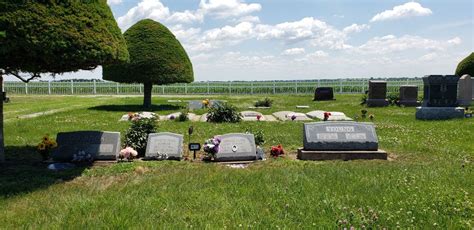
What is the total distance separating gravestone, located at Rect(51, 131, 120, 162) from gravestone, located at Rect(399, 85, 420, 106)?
61.6 feet

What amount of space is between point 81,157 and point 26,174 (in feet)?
3.85

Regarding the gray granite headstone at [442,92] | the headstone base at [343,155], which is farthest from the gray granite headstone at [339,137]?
the gray granite headstone at [442,92]

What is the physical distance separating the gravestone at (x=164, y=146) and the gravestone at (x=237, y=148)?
0.83 meters

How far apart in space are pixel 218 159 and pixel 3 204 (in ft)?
12.9

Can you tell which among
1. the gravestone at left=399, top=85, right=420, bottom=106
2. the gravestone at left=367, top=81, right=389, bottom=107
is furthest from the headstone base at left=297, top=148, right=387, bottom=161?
the gravestone at left=399, top=85, right=420, bottom=106

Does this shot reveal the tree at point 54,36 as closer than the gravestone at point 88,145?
Yes

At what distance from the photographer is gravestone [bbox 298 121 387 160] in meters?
8.38

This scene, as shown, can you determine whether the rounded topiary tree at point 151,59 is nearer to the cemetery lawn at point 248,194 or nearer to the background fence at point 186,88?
the cemetery lawn at point 248,194

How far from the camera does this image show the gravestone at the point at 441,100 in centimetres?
1577

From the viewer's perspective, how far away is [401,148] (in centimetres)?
962

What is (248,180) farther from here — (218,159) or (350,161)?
(350,161)

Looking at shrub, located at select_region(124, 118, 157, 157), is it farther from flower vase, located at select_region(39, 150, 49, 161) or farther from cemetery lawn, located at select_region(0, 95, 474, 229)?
flower vase, located at select_region(39, 150, 49, 161)

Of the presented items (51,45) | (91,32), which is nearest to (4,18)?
(51,45)

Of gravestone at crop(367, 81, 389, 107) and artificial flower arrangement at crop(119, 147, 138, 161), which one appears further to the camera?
gravestone at crop(367, 81, 389, 107)
